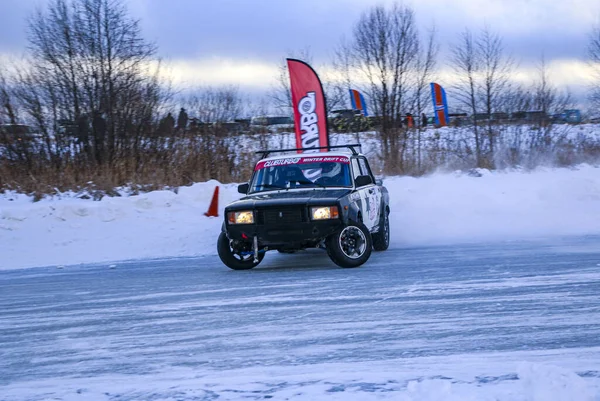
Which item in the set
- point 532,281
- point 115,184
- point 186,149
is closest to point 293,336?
point 532,281

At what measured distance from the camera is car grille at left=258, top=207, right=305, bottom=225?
32.5ft

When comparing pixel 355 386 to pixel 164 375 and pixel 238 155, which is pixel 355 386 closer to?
pixel 164 375

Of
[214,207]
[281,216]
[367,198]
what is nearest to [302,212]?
[281,216]

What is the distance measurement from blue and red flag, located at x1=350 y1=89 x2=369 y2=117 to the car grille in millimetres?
19057

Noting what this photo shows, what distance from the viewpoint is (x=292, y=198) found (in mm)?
10156

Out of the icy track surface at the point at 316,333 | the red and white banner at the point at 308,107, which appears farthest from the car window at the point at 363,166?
the red and white banner at the point at 308,107

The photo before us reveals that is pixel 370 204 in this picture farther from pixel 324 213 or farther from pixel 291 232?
pixel 291 232

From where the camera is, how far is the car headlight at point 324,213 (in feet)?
32.5

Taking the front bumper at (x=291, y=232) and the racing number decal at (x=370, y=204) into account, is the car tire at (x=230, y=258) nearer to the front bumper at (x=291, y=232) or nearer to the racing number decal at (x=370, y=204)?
the front bumper at (x=291, y=232)

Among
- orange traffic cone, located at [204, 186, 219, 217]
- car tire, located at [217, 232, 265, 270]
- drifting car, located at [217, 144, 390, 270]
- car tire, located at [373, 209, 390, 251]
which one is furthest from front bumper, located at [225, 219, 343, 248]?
orange traffic cone, located at [204, 186, 219, 217]

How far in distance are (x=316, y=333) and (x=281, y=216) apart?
12.1 feet

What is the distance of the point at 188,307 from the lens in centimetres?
794

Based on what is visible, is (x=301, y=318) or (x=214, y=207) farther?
(x=214, y=207)

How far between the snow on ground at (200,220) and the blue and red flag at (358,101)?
9553 millimetres
